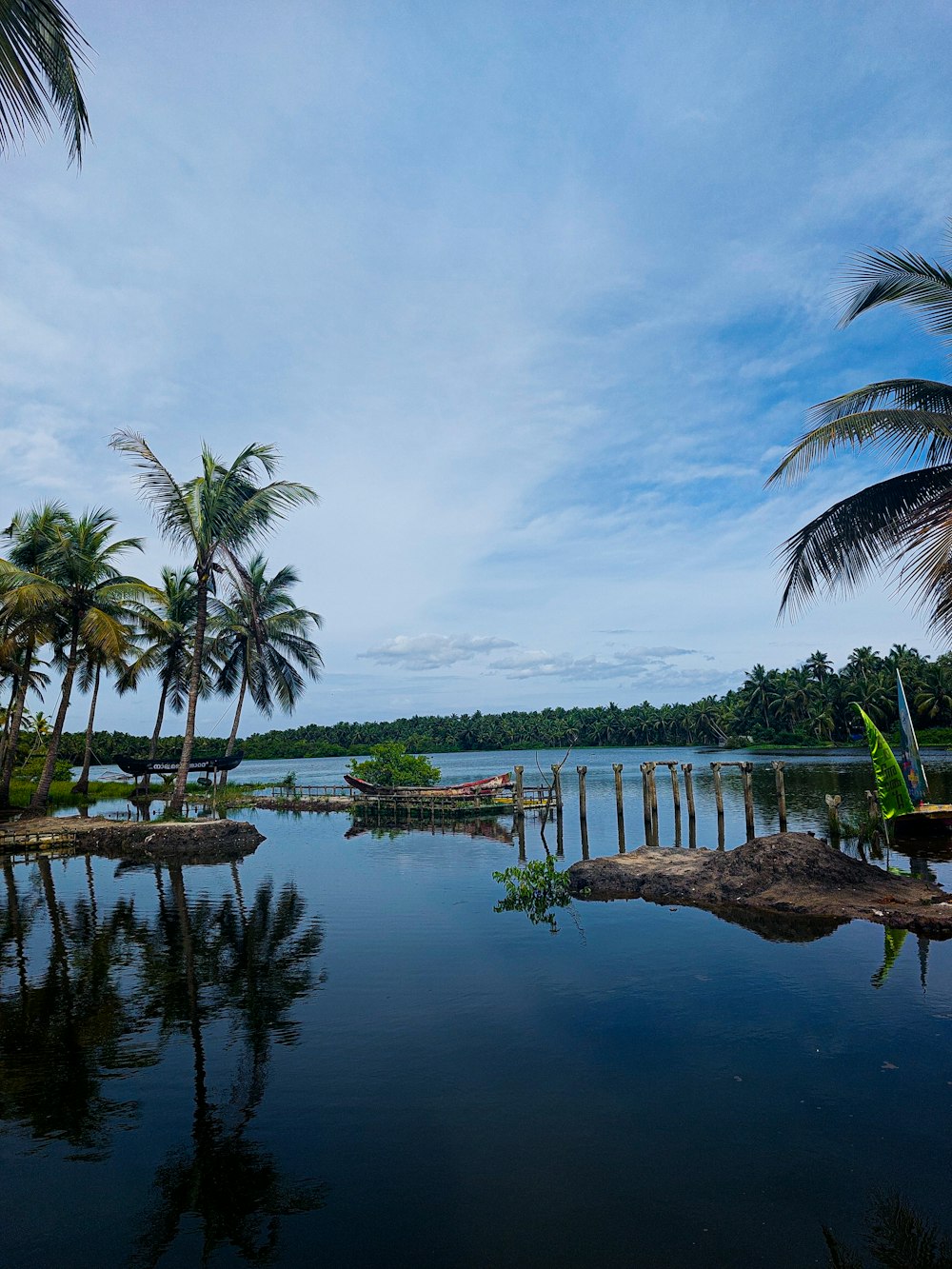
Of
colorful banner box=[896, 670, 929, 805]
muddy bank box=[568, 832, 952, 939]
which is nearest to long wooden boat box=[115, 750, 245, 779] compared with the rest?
muddy bank box=[568, 832, 952, 939]

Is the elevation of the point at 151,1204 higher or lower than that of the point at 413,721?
lower

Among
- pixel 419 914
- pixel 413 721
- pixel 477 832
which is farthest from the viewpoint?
pixel 413 721

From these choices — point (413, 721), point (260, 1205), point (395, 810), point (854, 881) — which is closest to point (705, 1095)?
point (260, 1205)

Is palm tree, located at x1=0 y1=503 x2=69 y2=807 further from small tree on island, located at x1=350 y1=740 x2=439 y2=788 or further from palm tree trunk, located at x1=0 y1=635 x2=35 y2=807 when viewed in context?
small tree on island, located at x1=350 y1=740 x2=439 y2=788

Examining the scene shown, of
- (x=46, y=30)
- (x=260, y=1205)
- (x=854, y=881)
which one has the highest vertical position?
(x=46, y=30)

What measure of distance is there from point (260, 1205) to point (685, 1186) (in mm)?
3356

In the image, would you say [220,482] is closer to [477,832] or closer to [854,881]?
[477,832]

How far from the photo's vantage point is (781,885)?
14719 millimetres

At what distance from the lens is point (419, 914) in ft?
50.6

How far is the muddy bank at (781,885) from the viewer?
1316cm

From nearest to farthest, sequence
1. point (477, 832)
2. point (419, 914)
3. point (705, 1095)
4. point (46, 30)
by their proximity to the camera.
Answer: point (46, 30), point (705, 1095), point (419, 914), point (477, 832)

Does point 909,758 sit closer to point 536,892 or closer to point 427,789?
point 536,892

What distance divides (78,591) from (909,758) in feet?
91.8

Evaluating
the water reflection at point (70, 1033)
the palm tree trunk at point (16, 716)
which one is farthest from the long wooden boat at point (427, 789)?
the water reflection at point (70, 1033)
